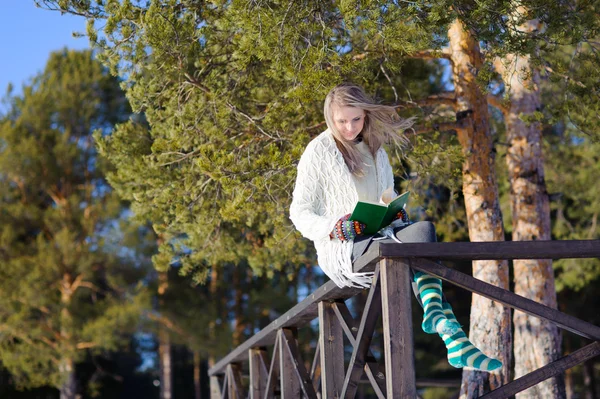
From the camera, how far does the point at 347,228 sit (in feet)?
9.82

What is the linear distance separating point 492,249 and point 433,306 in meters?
0.30

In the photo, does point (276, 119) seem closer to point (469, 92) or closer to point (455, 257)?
point (469, 92)

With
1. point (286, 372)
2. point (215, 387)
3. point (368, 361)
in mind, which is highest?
point (215, 387)

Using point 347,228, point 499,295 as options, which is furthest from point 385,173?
point 499,295

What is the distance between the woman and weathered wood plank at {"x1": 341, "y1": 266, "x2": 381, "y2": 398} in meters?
0.22

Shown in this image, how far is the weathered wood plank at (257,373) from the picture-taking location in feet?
18.0

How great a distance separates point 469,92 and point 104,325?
11209mm

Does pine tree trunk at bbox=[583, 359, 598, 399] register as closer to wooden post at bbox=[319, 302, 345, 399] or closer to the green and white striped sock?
wooden post at bbox=[319, 302, 345, 399]

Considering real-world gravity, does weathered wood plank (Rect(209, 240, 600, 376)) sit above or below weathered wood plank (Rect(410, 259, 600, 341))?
above

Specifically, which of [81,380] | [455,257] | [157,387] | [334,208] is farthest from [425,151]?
[157,387]

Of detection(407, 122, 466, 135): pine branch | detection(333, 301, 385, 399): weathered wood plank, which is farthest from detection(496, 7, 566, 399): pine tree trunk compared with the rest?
detection(333, 301, 385, 399): weathered wood plank

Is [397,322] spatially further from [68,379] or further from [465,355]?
[68,379]

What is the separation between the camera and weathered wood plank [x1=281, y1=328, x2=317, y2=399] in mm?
4090

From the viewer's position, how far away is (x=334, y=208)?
3.26 meters
